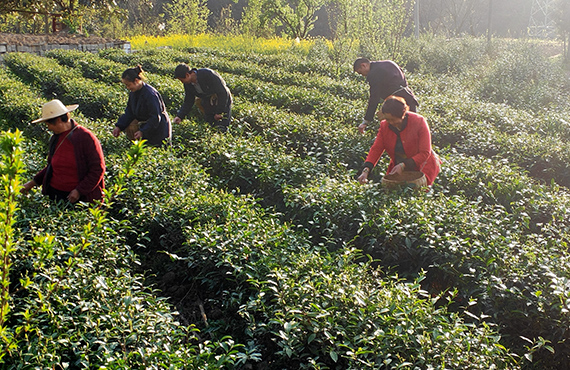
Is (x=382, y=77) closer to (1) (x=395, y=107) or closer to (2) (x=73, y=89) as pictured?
(1) (x=395, y=107)

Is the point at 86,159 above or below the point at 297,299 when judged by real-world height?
above

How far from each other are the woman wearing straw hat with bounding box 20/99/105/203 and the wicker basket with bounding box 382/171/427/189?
3.12m

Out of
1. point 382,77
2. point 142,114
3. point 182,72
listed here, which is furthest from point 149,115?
point 382,77

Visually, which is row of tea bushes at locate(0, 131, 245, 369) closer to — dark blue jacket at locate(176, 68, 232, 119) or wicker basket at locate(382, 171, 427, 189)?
wicker basket at locate(382, 171, 427, 189)

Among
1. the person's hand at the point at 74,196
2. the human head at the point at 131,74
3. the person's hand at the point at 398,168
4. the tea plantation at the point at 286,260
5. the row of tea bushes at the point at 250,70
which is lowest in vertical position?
the row of tea bushes at the point at 250,70

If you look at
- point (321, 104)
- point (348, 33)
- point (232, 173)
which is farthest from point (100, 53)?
point (232, 173)

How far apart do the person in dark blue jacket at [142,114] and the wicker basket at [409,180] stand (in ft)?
11.1

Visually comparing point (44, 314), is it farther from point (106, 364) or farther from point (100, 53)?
point (100, 53)

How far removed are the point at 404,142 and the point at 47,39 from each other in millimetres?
23430

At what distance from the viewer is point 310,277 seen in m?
3.78

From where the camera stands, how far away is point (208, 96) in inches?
321

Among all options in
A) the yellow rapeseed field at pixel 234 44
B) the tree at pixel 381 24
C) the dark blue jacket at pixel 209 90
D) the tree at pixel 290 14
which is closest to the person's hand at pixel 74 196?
the dark blue jacket at pixel 209 90

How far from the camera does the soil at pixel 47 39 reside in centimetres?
2166

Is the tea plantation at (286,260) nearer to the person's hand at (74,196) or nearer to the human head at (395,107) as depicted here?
the person's hand at (74,196)
